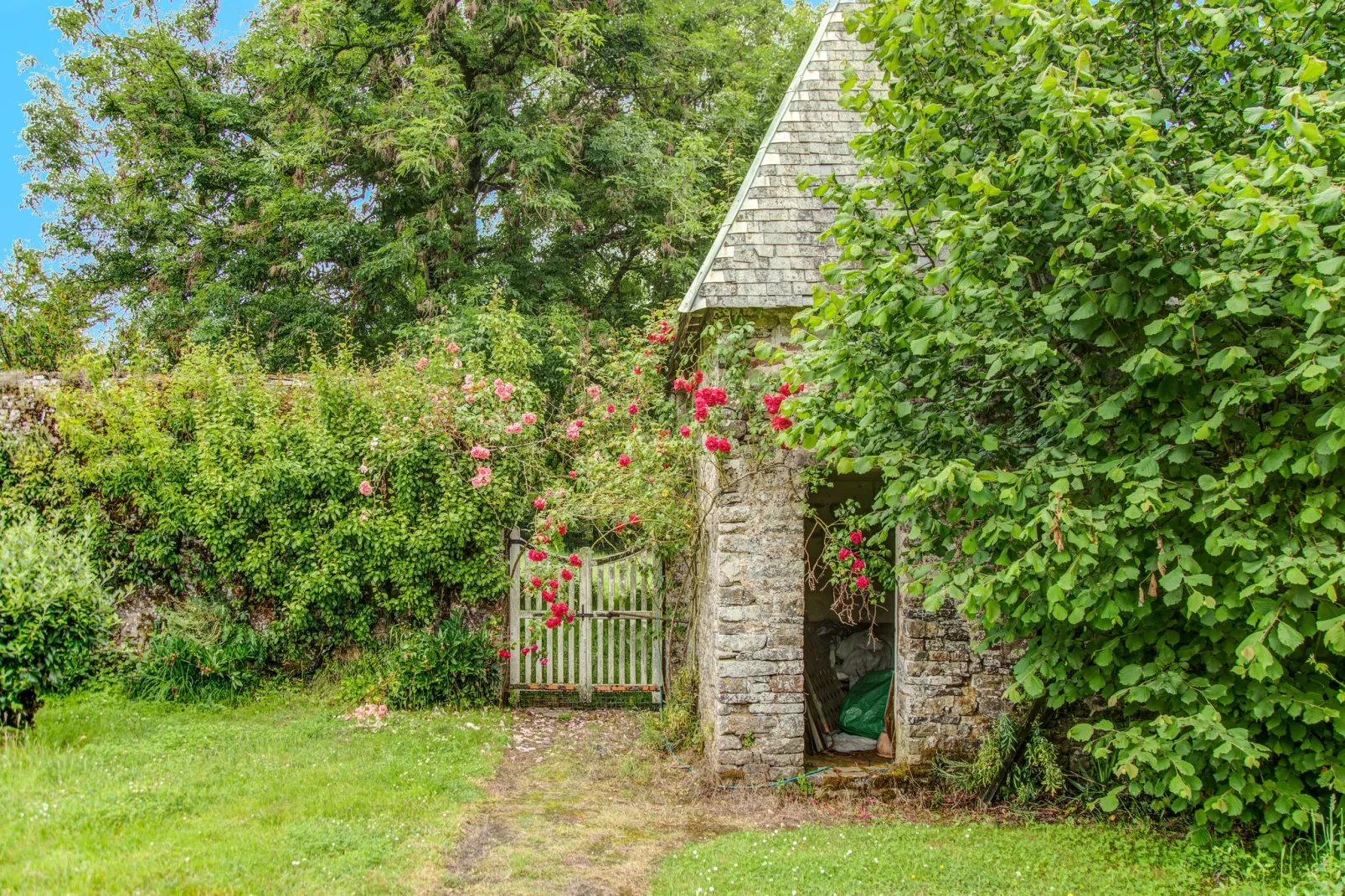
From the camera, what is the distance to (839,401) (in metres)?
4.83

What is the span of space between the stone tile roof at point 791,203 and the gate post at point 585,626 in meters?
3.62

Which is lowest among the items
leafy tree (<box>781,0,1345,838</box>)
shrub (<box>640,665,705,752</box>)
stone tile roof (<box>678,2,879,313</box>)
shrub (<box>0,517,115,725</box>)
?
shrub (<box>640,665,705,752</box>)

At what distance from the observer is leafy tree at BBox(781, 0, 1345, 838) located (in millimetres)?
3695

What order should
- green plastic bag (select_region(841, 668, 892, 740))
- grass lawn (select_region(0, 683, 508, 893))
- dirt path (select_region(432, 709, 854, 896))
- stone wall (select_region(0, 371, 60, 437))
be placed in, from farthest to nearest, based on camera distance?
stone wall (select_region(0, 371, 60, 437))
green plastic bag (select_region(841, 668, 892, 740))
dirt path (select_region(432, 709, 854, 896))
grass lawn (select_region(0, 683, 508, 893))

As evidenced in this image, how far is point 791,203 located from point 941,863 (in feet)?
15.4

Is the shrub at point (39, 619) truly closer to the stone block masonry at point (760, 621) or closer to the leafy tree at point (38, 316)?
the stone block masonry at point (760, 621)

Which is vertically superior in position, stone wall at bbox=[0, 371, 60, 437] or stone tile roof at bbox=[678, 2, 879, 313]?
stone tile roof at bbox=[678, 2, 879, 313]

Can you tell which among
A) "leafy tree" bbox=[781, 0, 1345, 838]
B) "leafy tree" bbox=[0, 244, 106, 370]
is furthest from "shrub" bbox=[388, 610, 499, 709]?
"leafy tree" bbox=[0, 244, 106, 370]

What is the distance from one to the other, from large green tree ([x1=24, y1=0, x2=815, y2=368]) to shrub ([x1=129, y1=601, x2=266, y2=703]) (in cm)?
468

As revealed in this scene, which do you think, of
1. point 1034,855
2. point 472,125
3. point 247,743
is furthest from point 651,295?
point 1034,855

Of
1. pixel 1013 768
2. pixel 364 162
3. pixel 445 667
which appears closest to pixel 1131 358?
pixel 1013 768

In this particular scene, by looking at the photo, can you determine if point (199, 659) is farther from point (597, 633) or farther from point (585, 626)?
point (597, 633)

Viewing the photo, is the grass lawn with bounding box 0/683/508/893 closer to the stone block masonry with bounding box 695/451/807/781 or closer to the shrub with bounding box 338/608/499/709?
the shrub with bounding box 338/608/499/709

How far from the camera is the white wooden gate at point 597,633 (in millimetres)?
8875
